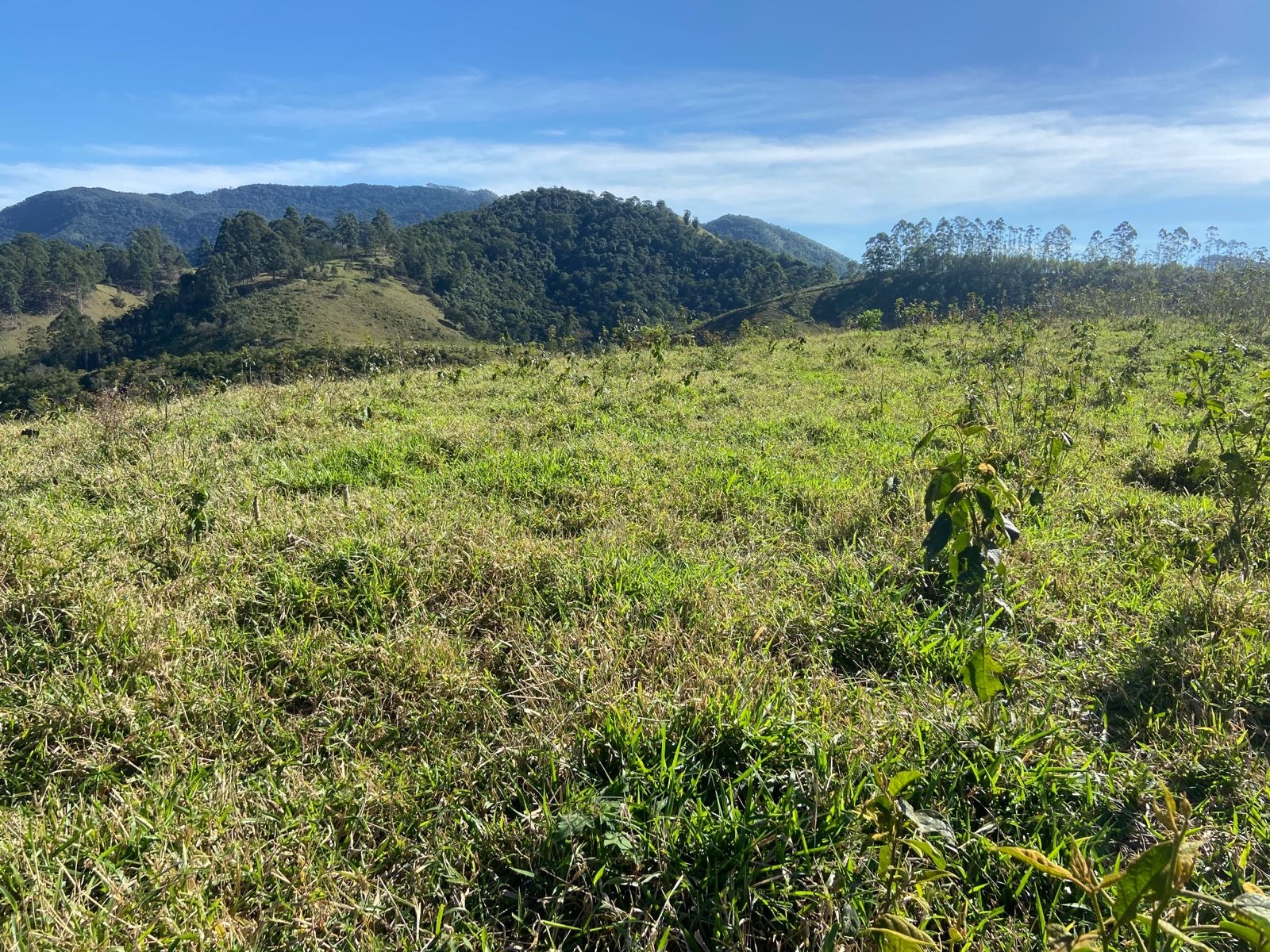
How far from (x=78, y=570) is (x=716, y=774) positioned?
3.14 metres

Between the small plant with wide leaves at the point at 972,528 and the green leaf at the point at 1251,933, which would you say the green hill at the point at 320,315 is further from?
the green leaf at the point at 1251,933

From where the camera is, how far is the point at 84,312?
8319cm

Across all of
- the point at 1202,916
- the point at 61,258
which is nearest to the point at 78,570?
the point at 1202,916

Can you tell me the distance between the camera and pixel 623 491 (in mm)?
4406

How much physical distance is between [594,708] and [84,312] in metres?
111

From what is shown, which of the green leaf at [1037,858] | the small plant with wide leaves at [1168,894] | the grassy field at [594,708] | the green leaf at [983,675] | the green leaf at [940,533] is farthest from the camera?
the green leaf at [940,533]

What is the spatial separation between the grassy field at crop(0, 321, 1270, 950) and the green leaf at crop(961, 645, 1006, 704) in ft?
0.84

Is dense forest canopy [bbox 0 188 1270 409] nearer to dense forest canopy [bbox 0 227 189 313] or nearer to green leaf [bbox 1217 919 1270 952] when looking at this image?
dense forest canopy [bbox 0 227 189 313]

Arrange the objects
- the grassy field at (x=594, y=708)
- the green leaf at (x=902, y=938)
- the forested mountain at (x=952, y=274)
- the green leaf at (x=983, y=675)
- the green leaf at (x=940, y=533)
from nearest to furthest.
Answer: the green leaf at (x=902, y=938) < the grassy field at (x=594, y=708) < the green leaf at (x=983, y=675) < the green leaf at (x=940, y=533) < the forested mountain at (x=952, y=274)

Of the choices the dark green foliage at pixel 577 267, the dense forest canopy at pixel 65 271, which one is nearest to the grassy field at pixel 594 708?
the dark green foliage at pixel 577 267

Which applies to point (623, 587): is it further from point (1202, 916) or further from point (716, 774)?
point (1202, 916)

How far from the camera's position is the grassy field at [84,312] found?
2940 inches

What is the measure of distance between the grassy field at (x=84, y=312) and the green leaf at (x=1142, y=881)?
3775 inches

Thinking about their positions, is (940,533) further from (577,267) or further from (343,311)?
(577,267)
